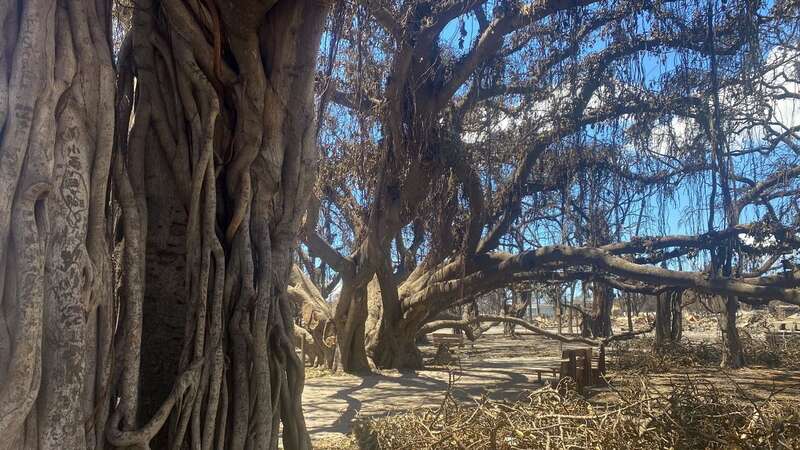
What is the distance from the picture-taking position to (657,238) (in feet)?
32.3

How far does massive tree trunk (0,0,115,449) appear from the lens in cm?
195

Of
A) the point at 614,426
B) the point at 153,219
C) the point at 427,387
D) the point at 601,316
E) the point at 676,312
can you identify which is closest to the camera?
the point at 153,219

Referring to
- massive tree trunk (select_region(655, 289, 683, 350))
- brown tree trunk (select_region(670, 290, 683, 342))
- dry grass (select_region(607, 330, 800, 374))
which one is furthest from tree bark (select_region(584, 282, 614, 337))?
brown tree trunk (select_region(670, 290, 683, 342))

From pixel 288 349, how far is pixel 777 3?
239 inches

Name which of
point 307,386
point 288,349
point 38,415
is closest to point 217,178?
point 288,349

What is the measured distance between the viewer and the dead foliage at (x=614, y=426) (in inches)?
144

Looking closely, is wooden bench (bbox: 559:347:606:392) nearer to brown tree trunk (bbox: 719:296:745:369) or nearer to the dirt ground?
the dirt ground

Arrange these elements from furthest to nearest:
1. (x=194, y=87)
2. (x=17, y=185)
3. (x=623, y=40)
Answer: (x=623, y=40)
(x=194, y=87)
(x=17, y=185)

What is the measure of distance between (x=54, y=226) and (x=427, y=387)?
742 centimetres

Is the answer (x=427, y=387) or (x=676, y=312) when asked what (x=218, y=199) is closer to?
(x=427, y=387)

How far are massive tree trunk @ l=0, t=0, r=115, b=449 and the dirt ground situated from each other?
298 cm

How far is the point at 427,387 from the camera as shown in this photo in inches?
354

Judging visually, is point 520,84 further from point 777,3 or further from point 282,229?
point 282,229

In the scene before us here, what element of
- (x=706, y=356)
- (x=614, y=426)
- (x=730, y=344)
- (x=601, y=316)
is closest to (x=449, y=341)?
(x=601, y=316)
